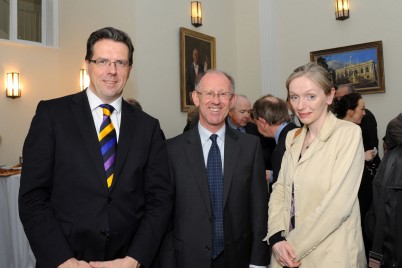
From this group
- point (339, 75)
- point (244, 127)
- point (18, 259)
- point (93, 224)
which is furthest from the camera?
point (339, 75)

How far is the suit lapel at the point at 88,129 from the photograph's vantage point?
1889 mm

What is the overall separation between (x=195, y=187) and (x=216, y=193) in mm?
126

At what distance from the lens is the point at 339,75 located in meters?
7.74

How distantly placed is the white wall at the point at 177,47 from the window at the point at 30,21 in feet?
0.55

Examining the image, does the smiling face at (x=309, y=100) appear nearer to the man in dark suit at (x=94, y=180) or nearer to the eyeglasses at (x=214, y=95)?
the eyeglasses at (x=214, y=95)

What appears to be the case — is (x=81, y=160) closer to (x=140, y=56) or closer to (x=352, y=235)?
(x=352, y=235)

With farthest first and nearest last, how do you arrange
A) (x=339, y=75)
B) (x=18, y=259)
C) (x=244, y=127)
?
(x=339, y=75) < (x=244, y=127) < (x=18, y=259)

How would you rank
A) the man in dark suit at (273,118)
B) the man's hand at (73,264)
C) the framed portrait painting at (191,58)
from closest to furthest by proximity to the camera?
the man's hand at (73,264)
the man in dark suit at (273,118)
the framed portrait painting at (191,58)

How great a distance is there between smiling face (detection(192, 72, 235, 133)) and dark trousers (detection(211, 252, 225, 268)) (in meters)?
0.72

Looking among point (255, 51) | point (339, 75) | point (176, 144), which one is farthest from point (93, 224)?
point (255, 51)

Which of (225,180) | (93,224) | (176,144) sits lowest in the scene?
(93,224)

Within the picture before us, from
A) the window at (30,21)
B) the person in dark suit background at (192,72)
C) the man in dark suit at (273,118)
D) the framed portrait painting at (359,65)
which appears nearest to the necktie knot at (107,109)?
the man in dark suit at (273,118)

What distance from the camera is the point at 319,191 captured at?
6.78 feet

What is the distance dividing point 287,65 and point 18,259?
6.22 meters
